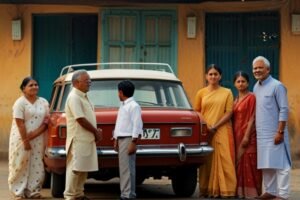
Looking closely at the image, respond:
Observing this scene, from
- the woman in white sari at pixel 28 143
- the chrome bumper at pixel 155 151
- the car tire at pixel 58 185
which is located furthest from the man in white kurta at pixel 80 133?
the woman in white sari at pixel 28 143

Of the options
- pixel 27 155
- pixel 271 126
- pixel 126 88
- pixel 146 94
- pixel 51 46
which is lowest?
pixel 27 155

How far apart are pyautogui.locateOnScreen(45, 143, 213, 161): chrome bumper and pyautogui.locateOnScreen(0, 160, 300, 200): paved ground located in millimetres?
1009

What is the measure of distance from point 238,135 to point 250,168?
0.46 m

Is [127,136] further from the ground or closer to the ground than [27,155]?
further from the ground

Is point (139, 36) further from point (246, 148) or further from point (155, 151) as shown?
point (155, 151)

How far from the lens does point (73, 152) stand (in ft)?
25.9

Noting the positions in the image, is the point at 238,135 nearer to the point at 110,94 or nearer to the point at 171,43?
the point at 110,94

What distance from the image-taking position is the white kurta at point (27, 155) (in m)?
8.79

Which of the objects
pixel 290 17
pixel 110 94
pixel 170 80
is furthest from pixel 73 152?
pixel 290 17

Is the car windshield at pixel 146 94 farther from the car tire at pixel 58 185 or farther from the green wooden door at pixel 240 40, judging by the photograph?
the green wooden door at pixel 240 40

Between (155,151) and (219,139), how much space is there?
1071 mm

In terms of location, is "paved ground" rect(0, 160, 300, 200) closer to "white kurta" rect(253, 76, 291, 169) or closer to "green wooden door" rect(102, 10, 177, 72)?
"white kurta" rect(253, 76, 291, 169)

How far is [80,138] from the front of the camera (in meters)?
7.91

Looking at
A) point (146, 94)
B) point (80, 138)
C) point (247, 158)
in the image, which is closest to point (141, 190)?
point (146, 94)
